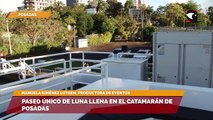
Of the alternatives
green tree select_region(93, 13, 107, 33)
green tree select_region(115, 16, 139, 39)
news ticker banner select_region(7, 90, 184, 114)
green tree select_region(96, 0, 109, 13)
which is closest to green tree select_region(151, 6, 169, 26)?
green tree select_region(115, 16, 139, 39)

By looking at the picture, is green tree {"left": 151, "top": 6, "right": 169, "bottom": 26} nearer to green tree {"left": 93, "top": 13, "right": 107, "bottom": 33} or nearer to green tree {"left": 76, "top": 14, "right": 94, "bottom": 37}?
green tree {"left": 93, "top": 13, "right": 107, "bottom": 33}

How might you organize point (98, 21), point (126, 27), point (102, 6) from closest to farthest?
point (98, 21) < point (126, 27) < point (102, 6)

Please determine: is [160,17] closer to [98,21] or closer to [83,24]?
[98,21]

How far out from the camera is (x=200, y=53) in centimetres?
500

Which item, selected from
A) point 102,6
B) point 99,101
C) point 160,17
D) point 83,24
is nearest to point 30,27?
point 83,24

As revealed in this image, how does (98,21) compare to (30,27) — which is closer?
(30,27)

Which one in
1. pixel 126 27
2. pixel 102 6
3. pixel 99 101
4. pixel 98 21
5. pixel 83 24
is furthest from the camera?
pixel 102 6

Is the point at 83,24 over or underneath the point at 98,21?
underneath

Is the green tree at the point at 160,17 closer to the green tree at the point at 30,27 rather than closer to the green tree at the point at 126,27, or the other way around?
the green tree at the point at 126,27

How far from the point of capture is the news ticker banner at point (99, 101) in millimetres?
3043

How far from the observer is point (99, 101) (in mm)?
3363

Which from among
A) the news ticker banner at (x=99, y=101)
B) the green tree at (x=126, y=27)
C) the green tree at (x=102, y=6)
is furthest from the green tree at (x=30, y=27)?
the green tree at (x=102, y=6)

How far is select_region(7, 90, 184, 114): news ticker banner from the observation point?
304 cm

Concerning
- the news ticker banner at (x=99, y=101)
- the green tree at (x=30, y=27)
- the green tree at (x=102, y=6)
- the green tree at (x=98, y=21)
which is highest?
the green tree at (x=102, y=6)
